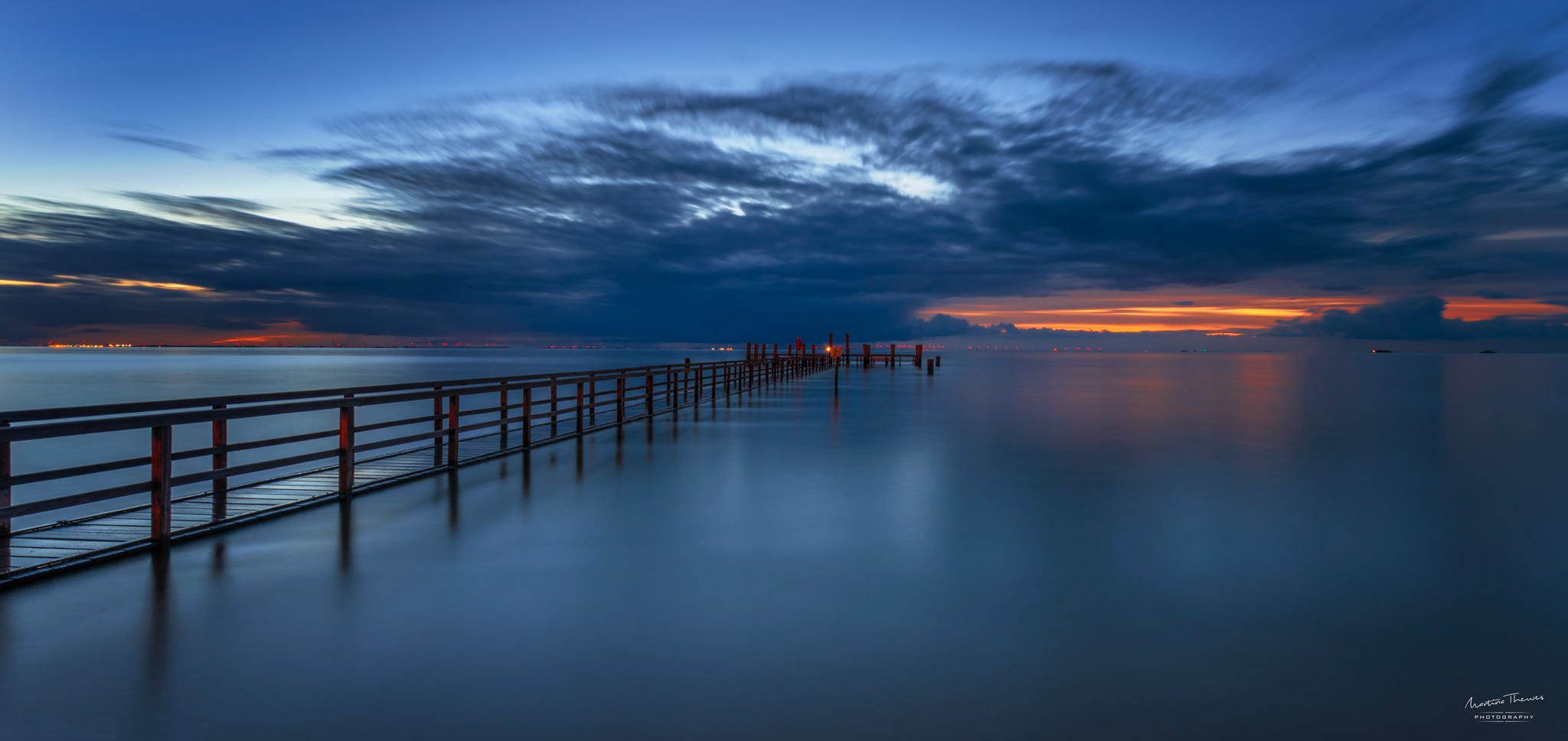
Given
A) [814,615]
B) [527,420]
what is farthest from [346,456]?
[814,615]

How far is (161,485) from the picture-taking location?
680cm

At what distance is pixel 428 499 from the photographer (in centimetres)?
925

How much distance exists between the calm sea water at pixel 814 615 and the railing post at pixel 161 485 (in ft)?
0.71

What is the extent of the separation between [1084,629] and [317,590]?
4966mm

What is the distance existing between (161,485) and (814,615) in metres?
5.31

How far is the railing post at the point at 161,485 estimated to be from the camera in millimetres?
6750

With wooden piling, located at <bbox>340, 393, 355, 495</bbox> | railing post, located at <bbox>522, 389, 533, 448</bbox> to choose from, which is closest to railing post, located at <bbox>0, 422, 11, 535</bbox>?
wooden piling, located at <bbox>340, 393, 355, 495</bbox>

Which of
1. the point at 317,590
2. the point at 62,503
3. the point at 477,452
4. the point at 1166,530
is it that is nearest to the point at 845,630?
the point at 317,590

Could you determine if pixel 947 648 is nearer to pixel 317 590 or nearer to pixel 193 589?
pixel 317 590

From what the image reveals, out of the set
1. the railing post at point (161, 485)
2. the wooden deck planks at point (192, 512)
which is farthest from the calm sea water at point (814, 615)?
the wooden deck planks at point (192, 512)

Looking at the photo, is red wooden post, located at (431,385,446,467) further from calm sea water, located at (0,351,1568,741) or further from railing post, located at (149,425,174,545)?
railing post, located at (149,425,174,545)

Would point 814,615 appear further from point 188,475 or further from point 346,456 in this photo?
point 346,456

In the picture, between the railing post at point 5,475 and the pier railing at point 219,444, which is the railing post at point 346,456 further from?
the railing post at point 5,475

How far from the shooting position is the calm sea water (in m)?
3.93
